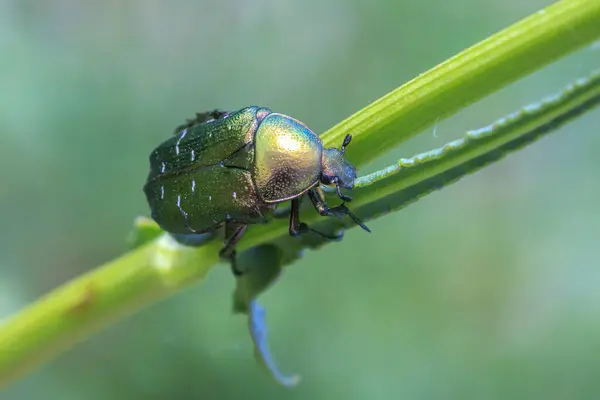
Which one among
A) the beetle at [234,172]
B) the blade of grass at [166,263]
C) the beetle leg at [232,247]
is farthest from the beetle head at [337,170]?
the beetle leg at [232,247]

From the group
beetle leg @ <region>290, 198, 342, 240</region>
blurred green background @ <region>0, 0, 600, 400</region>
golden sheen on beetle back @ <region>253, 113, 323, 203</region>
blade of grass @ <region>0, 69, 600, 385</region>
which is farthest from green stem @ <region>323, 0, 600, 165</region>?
blurred green background @ <region>0, 0, 600, 400</region>

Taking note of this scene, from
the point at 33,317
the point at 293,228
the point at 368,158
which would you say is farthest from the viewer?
the point at 33,317

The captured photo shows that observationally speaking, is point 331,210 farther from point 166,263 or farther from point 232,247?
point 166,263

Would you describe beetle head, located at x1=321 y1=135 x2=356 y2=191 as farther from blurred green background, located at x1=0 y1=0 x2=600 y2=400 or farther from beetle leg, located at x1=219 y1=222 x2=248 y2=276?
blurred green background, located at x1=0 y1=0 x2=600 y2=400

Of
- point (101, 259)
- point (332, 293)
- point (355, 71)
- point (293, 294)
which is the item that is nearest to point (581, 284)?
point (332, 293)

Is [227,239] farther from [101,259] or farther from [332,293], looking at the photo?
[101,259]

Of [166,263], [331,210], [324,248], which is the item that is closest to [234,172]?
[166,263]
